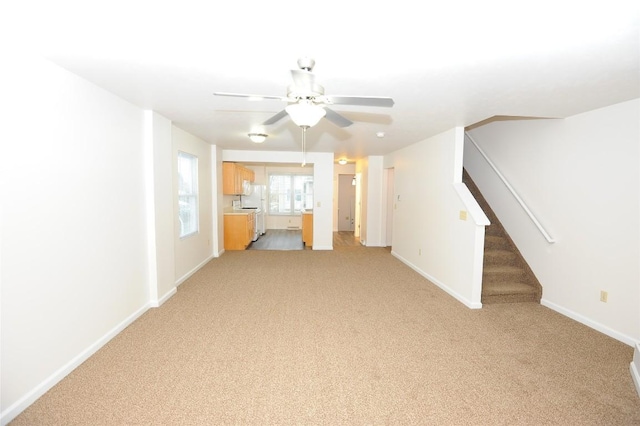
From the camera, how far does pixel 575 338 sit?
115 inches

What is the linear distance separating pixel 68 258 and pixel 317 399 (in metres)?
2.21

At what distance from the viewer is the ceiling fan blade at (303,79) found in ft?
5.54

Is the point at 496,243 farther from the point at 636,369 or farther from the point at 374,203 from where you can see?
the point at 374,203

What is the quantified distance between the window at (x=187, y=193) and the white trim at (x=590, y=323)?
5.26 meters

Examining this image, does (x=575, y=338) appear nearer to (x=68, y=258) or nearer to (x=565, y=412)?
(x=565, y=412)

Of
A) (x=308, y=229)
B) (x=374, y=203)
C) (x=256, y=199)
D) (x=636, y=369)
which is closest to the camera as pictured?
(x=636, y=369)

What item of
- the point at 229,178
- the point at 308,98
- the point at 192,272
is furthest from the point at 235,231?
the point at 308,98

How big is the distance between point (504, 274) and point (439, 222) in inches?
44.0

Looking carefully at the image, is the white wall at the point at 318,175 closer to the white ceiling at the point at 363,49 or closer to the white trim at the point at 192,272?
the white trim at the point at 192,272

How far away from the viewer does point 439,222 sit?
14.9 feet

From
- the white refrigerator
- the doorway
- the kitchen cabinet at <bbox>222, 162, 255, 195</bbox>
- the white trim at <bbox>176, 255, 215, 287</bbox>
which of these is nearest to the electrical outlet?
the white trim at <bbox>176, 255, 215, 287</bbox>

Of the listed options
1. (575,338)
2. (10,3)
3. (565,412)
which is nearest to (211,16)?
(10,3)

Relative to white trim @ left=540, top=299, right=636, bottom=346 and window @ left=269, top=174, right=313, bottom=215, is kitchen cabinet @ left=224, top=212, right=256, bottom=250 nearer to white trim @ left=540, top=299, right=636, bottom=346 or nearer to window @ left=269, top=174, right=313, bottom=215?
window @ left=269, top=174, right=313, bottom=215

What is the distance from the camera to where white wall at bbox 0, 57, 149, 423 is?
1.86 metres
